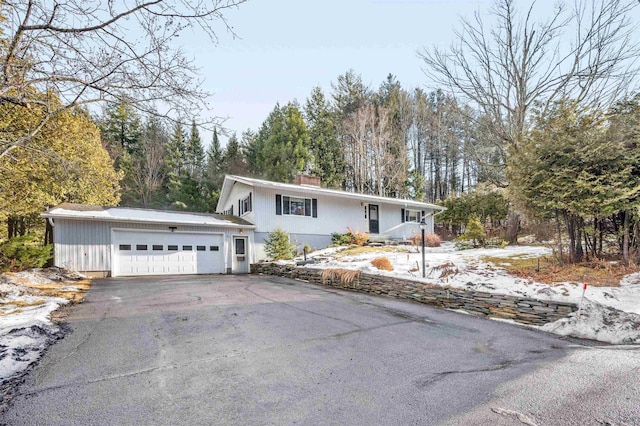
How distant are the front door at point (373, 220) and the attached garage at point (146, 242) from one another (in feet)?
25.0

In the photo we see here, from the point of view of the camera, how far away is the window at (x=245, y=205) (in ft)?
52.0

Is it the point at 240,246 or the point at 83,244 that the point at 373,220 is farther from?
the point at 83,244

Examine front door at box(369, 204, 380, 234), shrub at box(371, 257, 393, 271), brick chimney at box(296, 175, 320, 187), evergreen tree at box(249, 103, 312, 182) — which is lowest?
shrub at box(371, 257, 393, 271)

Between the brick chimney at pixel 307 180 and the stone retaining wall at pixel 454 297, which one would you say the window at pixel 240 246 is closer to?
the brick chimney at pixel 307 180

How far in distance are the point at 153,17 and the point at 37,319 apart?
16.2 feet

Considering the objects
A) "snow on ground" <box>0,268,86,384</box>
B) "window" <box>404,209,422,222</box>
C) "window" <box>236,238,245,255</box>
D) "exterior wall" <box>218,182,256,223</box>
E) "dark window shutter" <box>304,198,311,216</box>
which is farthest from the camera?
"window" <box>404,209,422,222</box>

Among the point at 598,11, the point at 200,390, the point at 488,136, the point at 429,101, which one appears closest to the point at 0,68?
the point at 200,390

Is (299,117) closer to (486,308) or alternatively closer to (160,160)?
(160,160)

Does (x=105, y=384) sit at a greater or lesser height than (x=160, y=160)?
lesser

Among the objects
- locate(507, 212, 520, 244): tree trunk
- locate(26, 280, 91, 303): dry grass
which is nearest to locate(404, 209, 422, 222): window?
locate(507, 212, 520, 244): tree trunk

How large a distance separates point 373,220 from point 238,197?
27.4 feet

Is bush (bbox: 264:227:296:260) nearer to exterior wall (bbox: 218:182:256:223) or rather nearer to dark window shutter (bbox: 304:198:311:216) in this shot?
exterior wall (bbox: 218:182:256:223)

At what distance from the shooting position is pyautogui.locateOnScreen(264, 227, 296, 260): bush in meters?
13.7

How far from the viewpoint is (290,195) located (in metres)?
16.2
